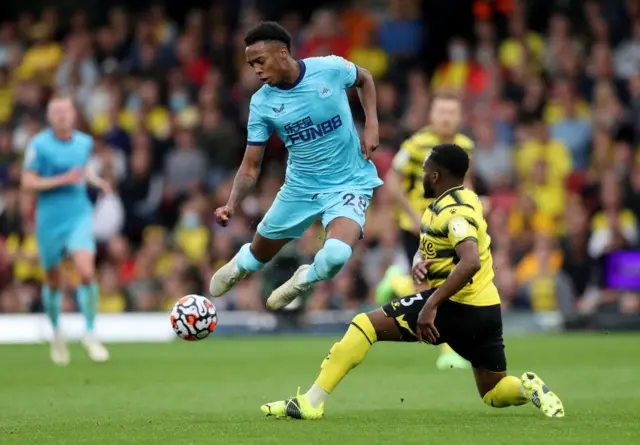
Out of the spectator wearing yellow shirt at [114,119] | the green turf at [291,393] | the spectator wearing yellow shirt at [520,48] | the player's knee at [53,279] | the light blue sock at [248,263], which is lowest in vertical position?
the green turf at [291,393]

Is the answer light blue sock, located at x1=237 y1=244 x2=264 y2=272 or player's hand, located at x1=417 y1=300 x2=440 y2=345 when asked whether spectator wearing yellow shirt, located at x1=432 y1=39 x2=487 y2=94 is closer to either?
light blue sock, located at x1=237 y1=244 x2=264 y2=272

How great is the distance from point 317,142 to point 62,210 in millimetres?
5542

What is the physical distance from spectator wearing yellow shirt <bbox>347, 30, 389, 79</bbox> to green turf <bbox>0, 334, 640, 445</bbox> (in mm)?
6599

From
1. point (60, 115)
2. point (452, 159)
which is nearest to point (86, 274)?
point (60, 115)

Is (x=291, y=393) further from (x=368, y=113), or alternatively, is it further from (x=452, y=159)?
(x=452, y=159)

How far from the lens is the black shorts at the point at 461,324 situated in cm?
834

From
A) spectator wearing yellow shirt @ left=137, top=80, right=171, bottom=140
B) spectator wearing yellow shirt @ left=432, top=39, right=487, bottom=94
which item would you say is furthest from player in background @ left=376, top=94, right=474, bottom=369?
spectator wearing yellow shirt @ left=137, top=80, right=171, bottom=140

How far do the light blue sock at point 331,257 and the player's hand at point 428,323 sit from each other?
138 cm

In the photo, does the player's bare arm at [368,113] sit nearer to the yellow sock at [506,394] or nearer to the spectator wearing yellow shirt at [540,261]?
the yellow sock at [506,394]

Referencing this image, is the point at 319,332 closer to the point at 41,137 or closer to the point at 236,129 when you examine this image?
the point at 236,129

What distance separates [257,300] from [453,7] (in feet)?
22.2

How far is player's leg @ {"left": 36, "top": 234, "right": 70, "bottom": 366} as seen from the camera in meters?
14.6

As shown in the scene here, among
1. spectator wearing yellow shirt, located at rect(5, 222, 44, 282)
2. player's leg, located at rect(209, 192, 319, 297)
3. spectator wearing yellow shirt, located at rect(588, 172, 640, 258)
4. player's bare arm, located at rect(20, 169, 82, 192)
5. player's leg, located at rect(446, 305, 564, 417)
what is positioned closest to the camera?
player's leg, located at rect(446, 305, 564, 417)

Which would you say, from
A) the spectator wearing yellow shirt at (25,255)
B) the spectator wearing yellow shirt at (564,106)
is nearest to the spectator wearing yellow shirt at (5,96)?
the spectator wearing yellow shirt at (25,255)
